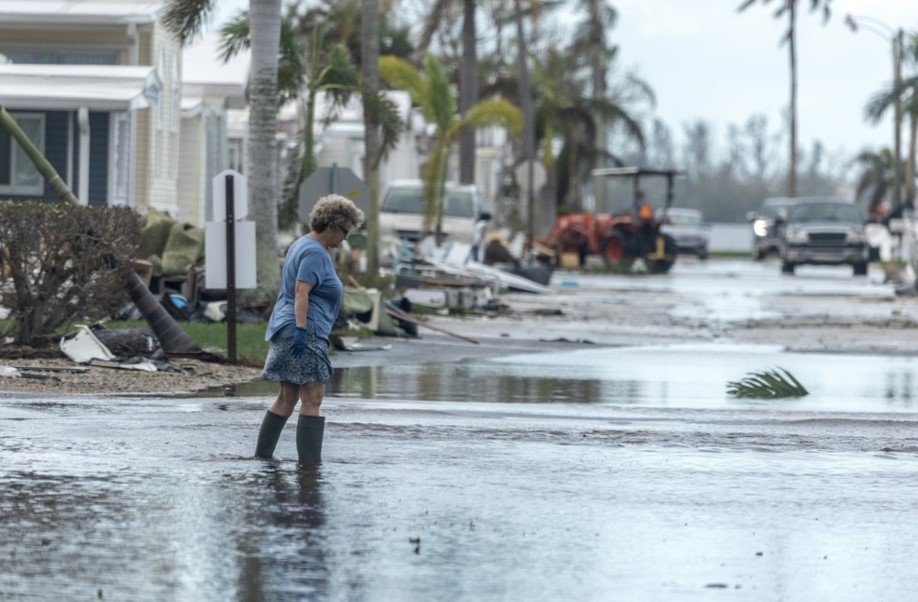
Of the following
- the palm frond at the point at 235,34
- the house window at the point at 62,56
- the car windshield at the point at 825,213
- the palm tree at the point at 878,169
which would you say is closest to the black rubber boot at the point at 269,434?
the palm frond at the point at 235,34

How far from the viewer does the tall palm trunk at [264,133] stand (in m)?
22.8

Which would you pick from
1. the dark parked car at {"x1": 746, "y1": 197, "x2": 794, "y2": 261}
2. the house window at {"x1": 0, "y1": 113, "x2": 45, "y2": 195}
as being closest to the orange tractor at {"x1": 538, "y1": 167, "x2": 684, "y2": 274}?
the dark parked car at {"x1": 746, "y1": 197, "x2": 794, "y2": 261}

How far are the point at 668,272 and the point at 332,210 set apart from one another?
4406cm

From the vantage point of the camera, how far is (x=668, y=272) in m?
54.4

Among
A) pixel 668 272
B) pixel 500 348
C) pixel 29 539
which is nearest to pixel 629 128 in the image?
pixel 668 272

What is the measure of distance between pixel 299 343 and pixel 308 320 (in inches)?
6.9

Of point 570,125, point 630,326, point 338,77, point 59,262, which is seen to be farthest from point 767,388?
point 570,125

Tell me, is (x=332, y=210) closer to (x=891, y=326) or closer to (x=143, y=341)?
(x=143, y=341)

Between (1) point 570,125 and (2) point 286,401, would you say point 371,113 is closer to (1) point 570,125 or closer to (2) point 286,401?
(2) point 286,401

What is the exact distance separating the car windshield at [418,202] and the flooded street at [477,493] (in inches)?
911

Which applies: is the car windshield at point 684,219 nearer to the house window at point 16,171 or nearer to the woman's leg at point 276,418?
the house window at point 16,171

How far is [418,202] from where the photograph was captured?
41.6 metres

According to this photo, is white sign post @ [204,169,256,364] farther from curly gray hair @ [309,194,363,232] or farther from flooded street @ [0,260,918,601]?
curly gray hair @ [309,194,363,232]

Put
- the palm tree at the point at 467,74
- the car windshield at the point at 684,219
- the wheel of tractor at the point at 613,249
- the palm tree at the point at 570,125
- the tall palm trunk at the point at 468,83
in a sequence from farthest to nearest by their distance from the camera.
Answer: the car windshield at the point at 684,219
the palm tree at the point at 570,125
the wheel of tractor at the point at 613,249
the tall palm trunk at the point at 468,83
the palm tree at the point at 467,74
